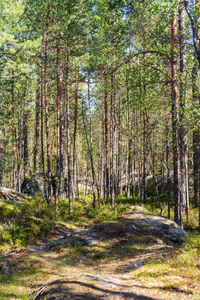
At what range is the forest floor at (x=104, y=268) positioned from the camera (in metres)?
3.56

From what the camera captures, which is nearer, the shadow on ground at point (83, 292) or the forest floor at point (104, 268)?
the shadow on ground at point (83, 292)

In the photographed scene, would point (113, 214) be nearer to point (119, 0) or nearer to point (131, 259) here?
point (131, 259)

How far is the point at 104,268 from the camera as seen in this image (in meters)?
5.70

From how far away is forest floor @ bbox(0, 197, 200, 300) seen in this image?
11.7ft

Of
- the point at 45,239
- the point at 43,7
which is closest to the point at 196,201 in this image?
the point at 45,239

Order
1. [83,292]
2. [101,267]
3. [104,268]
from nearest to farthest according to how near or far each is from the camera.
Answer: [83,292]
[104,268]
[101,267]

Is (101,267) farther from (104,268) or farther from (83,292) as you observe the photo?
(83,292)

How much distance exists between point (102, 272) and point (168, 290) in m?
2.40

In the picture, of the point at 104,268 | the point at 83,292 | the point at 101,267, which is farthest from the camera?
the point at 101,267

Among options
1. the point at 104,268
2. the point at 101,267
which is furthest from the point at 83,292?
the point at 101,267

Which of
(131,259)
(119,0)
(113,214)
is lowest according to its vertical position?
(113,214)

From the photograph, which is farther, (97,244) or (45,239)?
(45,239)

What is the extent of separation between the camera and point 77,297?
3.45 meters

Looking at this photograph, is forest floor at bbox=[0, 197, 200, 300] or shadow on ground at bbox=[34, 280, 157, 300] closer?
shadow on ground at bbox=[34, 280, 157, 300]
